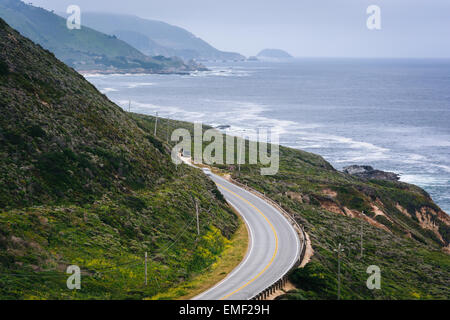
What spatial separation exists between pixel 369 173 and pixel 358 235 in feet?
155

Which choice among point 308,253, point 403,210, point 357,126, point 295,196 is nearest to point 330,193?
point 295,196

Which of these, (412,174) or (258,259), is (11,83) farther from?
(412,174)

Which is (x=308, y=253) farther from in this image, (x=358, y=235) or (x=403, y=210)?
(x=403, y=210)

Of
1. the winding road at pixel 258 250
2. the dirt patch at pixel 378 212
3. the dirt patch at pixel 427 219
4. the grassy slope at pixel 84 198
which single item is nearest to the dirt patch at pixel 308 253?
the winding road at pixel 258 250

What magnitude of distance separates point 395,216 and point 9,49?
5813 centimetres

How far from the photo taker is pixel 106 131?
4881 cm

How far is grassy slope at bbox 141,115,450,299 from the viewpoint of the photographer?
36434 millimetres

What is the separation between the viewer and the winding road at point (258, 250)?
30.1 meters

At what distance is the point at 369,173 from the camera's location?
3807 inches

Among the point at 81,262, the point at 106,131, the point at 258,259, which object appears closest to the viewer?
the point at 81,262

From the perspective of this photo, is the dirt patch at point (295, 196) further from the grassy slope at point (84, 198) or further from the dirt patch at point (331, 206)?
the grassy slope at point (84, 198)

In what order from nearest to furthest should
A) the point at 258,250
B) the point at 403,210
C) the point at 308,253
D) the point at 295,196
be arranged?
the point at 308,253
the point at 258,250
the point at 295,196
the point at 403,210

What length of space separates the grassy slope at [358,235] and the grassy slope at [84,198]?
910cm

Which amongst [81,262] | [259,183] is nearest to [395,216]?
[259,183]
